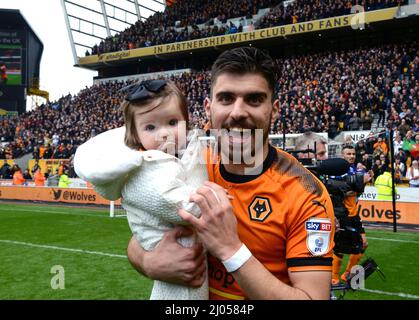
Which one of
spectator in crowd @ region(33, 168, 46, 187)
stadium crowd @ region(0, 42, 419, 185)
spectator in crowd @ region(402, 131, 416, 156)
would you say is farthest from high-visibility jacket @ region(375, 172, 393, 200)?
spectator in crowd @ region(33, 168, 46, 187)

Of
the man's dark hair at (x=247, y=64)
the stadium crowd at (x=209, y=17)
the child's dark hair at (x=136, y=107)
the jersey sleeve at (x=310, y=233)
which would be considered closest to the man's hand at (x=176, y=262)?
the jersey sleeve at (x=310, y=233)

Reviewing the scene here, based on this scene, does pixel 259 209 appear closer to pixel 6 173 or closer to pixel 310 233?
pixel 310 233

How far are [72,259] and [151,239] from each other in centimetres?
658

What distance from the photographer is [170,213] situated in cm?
171

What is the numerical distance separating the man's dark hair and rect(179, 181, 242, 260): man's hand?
0.56 meters

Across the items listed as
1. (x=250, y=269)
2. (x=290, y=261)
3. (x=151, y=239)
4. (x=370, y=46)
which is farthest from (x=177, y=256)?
(x=370, y=46)

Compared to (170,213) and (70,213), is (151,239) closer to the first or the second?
(170,213)

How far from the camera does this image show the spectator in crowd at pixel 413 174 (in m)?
12.5

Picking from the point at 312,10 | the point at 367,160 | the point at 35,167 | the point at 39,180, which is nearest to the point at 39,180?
the point at 39,180

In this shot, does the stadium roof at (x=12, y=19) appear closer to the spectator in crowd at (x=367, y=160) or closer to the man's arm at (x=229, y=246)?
the spectator in crowd at (x=367, y=160)

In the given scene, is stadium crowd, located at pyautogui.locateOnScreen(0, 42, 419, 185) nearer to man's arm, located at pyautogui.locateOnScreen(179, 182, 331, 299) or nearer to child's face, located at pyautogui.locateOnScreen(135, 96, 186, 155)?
child's face, located at pyautogui.locateOnScreen(135, 96, 186, 155)

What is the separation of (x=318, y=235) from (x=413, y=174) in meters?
12.7

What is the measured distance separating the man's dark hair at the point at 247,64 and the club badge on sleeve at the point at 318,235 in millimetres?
597

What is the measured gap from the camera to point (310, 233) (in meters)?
1.70
